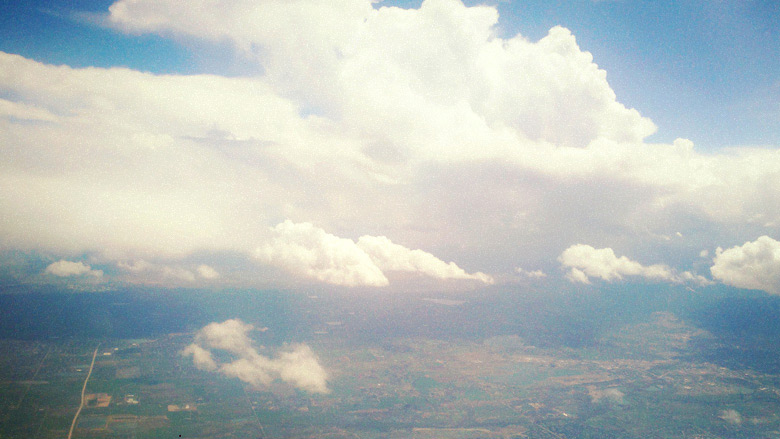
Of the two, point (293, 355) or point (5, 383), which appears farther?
point (293, 355)

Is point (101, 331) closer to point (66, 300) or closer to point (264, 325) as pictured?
point (66, 300)

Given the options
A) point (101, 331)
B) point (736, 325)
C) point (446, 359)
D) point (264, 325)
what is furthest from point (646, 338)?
point (101, 331)

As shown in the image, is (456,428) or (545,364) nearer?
(456,428)

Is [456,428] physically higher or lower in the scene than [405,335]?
lower

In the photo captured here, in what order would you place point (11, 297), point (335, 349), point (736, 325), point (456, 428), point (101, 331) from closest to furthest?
point (456, 428) → point (11, 297) → point (101, 331) → point (335, 349) → point (736, 325)

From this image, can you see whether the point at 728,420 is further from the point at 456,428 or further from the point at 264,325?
the point at 264,325

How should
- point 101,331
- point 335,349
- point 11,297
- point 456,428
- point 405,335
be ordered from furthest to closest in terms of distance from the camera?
point 405,335 < point 335,349 < point 101,331 < point 11,297 < point 456,428

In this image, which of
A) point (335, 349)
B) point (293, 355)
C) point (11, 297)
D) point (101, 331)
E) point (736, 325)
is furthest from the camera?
point (736, 325)

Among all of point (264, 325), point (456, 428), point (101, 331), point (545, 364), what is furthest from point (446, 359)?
point (101, 331)

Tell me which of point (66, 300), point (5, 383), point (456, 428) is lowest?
point (456, 428)
